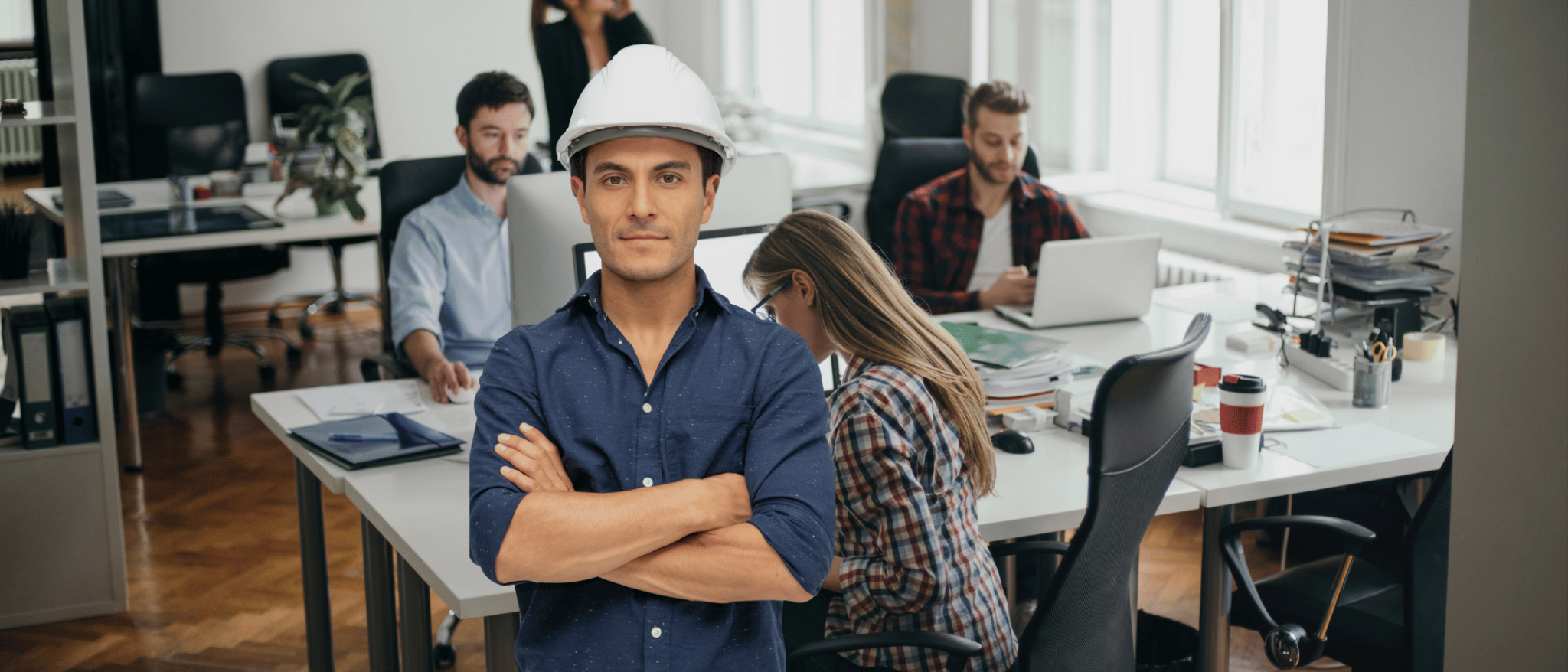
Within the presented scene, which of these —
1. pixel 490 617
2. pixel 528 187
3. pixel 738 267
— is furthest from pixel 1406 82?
pixel 490 617

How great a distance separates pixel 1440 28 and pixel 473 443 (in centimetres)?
318

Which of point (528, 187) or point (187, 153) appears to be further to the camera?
point (187, 153)

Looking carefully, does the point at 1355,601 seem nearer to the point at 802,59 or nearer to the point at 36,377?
the point at 36,377

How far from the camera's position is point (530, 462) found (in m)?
1.36

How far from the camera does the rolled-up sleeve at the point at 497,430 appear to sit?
1339mm

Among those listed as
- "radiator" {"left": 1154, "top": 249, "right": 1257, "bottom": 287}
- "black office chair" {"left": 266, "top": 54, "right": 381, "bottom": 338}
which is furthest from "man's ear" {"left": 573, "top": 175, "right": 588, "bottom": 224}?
"black office chair" {"left": 266, "top": 54, "right": 381, "bottom": 338}

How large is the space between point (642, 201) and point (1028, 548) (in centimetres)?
113

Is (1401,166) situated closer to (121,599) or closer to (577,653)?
(577,653)

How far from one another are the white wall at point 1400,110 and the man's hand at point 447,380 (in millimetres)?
2588

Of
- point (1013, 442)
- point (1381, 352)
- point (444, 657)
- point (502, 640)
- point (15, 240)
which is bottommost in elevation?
point (444, 657)

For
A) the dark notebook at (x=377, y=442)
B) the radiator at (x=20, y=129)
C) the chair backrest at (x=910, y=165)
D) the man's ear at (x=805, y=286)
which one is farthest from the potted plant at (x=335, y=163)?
the man's ear at (x=805, y=286)

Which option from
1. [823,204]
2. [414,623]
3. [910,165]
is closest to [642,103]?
[414,623]

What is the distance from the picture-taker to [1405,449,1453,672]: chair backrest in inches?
79.1

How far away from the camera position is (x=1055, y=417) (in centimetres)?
262
